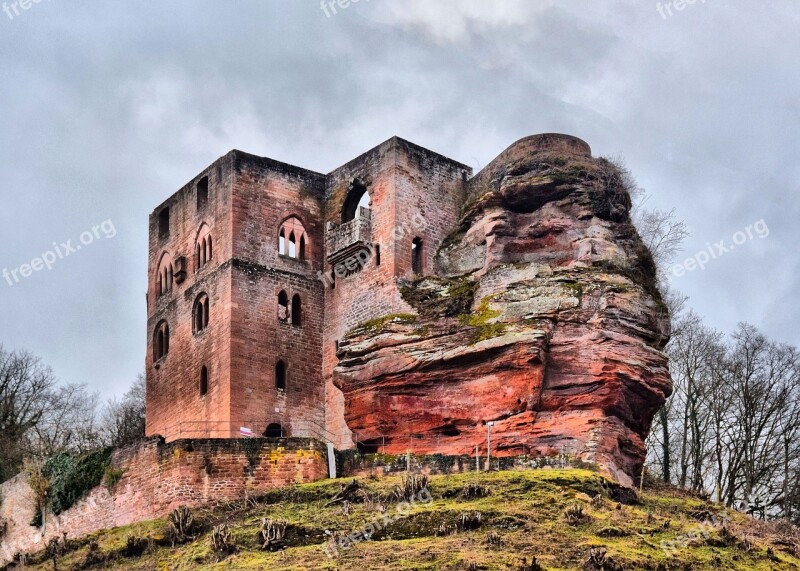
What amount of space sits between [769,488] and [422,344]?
536 inches

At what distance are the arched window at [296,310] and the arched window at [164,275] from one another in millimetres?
4971

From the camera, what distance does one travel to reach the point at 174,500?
42625 millimetres

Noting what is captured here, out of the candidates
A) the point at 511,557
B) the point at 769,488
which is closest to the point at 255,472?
the point at 511,557

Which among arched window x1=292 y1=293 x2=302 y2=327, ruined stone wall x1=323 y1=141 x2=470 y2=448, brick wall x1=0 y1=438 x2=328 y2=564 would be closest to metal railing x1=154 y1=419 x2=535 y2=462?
ruined stone wall x1=323 y1=141 x2=470 y2=448

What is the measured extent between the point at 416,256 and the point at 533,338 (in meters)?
8.24

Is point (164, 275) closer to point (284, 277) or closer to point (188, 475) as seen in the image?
point (284, 277)

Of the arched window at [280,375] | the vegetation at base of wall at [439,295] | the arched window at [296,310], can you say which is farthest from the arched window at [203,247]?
the vegetation at base of wall at [439,295]

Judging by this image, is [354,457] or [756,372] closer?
[354,457]

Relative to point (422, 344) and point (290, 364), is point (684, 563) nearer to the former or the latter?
point (422, 344)

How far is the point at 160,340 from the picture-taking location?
5428 cm

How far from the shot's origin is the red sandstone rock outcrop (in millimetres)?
43469

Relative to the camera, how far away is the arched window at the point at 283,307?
168 ft

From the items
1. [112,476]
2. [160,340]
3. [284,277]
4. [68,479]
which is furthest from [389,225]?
[68,479]

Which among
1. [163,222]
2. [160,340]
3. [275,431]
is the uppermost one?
[163,222]
